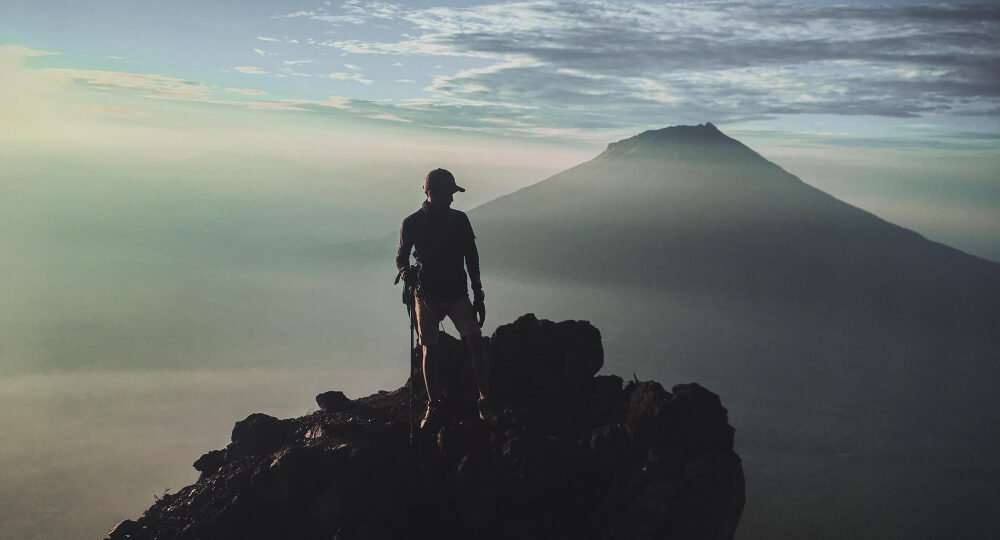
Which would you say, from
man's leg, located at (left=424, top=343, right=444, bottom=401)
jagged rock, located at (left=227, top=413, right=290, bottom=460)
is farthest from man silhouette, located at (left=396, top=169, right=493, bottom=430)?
jagged rock, located at (left=227, top=413, right=290, bottom=460)

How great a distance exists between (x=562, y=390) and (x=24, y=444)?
576 ft

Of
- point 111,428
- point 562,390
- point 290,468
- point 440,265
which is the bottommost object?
point 111,428

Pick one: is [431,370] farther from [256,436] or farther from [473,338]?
[256,436]

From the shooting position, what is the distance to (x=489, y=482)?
27.0ft

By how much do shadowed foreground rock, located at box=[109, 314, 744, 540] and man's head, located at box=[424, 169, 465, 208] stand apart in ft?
9.49

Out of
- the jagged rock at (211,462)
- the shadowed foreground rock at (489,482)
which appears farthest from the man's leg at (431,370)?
the jagged rock at (211,462)

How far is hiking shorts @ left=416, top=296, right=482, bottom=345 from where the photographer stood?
913cm

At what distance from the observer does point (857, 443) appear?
14562cm

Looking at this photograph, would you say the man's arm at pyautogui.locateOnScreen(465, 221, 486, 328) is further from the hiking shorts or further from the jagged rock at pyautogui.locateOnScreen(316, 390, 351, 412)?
the jagged rock at pyautogui.locateOnScreen(316, 390, 351, 412)

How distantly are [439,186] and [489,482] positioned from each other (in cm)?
367

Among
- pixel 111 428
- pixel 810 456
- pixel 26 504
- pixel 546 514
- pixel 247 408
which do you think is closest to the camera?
pixel 546 514

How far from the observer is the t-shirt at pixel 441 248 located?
9039 mm

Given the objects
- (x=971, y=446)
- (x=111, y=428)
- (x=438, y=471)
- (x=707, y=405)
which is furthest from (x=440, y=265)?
(x=111, y=428)

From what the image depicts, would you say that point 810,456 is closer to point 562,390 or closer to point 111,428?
point 562,390
